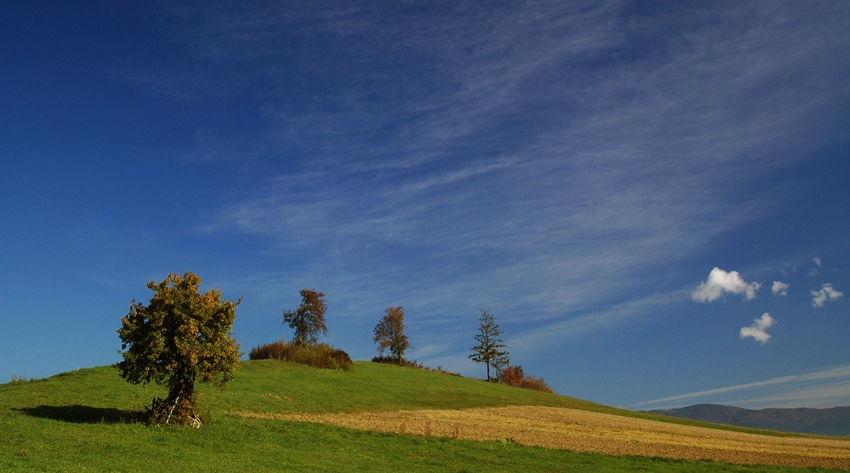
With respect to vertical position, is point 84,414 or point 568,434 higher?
point 84,414

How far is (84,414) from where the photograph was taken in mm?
26797

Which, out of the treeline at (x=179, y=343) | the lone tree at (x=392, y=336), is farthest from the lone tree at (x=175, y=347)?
the lone tree at (x=392, y=336)

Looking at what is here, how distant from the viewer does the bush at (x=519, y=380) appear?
106188 mm

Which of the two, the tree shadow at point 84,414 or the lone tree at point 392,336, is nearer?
the tree shadow at point 84,414

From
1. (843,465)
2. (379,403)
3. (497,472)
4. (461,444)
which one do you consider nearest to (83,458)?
(497,472)

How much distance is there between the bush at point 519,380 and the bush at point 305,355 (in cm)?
4932

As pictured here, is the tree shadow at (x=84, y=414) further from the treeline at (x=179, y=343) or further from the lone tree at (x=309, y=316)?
the lone tree at (x=309, y=316)

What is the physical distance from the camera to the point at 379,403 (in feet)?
150

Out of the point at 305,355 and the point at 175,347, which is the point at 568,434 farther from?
the point at 305,355

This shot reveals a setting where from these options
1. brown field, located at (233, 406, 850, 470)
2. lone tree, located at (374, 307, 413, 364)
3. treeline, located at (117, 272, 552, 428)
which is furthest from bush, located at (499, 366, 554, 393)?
treeline, located at (117, 272, 552, 428)

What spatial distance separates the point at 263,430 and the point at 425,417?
1534 centimetres

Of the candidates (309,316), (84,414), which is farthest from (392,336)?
(84,414)

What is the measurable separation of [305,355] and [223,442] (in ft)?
Result: 123

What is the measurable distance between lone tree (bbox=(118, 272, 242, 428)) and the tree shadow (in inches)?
50.1
